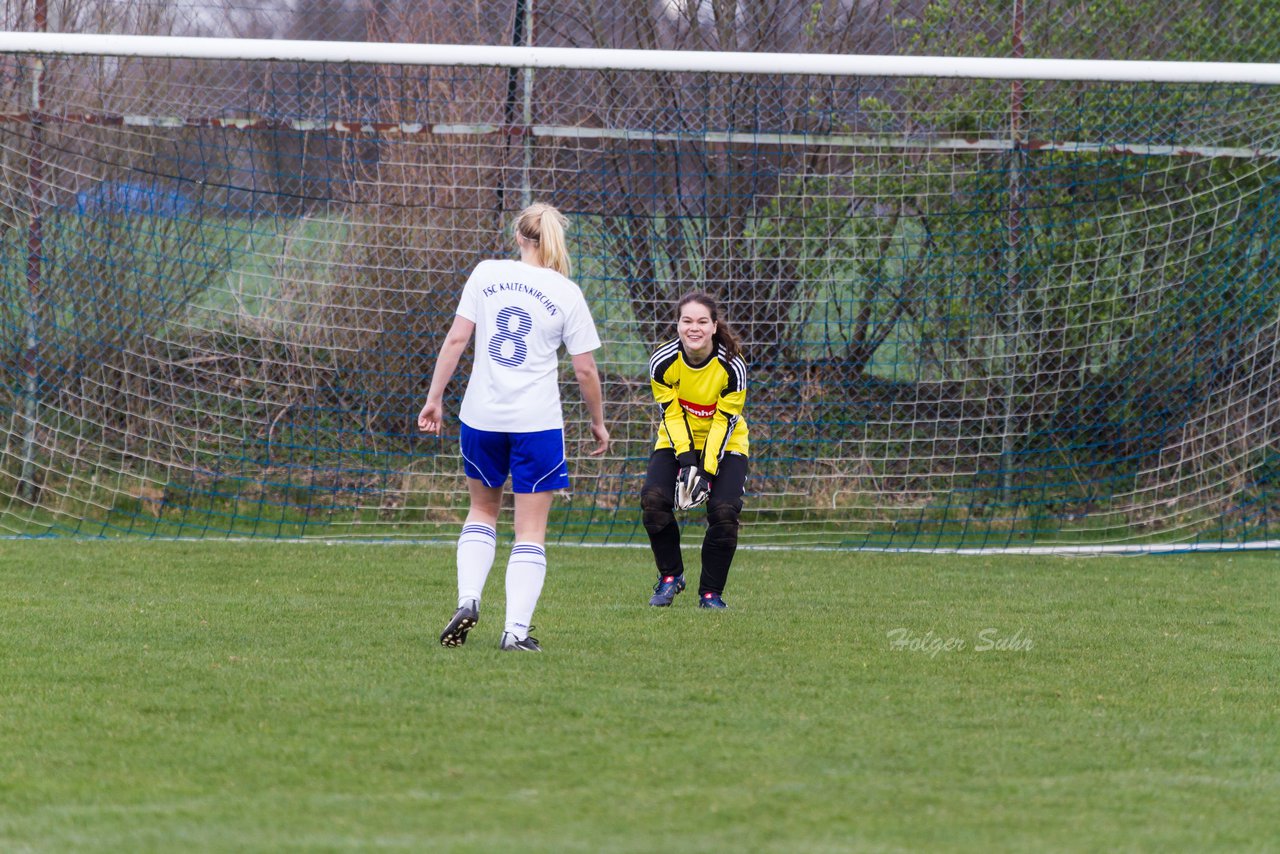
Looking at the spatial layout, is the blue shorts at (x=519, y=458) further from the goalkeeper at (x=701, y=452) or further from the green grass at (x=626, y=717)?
the goalkeeper at (x=701, y=452)

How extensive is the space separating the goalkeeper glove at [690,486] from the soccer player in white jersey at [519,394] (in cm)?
122

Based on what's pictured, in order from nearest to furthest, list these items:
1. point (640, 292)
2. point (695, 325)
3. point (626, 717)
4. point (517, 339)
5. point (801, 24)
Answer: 1. point (626, 717)
2. point (517, 339)
3. point (695, 325)
4. point (640, 292)
5. point (801, 24)

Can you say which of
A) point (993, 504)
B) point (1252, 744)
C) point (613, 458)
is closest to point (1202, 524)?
point (993, 504)

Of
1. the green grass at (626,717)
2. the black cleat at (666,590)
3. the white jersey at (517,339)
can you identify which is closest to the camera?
the green grass at (626,717)

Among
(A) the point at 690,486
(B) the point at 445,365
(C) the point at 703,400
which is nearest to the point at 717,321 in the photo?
(C) the point at 703,400

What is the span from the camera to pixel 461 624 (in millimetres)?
5531

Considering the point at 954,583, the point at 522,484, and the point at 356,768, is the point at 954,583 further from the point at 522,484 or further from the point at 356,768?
the point at 356,768

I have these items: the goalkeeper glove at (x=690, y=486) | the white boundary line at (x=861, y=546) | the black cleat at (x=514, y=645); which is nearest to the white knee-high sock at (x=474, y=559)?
the black cleat at (x=514, y=645)

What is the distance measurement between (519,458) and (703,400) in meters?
1.60

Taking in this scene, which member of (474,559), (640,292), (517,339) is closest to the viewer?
(517,339)

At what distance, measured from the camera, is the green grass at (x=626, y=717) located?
137 inches

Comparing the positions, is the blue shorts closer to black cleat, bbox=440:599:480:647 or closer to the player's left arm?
black cleat, bbox=440:599:480:647

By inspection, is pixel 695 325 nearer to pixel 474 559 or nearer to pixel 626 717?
pixel 474 559

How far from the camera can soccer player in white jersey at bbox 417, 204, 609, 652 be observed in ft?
18.0
